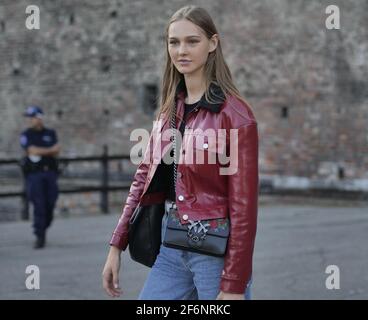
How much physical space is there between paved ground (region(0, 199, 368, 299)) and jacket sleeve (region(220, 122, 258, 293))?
331cm

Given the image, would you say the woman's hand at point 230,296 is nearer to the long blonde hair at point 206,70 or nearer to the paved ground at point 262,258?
the long blonde hair at point 206,70

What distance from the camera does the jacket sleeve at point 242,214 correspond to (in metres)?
3.00

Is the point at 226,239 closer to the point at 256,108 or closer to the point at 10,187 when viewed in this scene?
the point at 256,108

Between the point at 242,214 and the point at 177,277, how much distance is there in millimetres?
427

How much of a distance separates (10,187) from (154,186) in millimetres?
18088

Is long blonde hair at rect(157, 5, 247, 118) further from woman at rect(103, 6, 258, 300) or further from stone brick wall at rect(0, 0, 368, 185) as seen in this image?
stone brick wall at rect(0, 0, 368, 185)

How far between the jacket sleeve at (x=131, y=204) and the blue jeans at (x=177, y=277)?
0.61 ft

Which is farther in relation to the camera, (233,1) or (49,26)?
(49,26)

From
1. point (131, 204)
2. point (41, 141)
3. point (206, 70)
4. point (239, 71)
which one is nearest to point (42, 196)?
point (41, 141)

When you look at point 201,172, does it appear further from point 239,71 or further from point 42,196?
point 239,71

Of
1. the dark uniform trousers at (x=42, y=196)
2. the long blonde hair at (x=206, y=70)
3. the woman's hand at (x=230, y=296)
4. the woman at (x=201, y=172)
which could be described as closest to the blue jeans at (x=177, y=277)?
the woman at (x=201, y=172)
